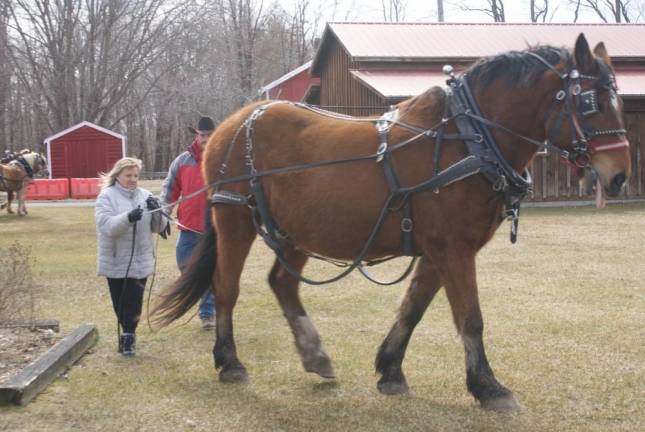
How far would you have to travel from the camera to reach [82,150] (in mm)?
31547

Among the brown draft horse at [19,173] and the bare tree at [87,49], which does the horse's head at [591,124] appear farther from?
the bare tree at [87,49]

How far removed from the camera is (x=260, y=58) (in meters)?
47.6

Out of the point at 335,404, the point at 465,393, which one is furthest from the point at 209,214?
the point at 465,393

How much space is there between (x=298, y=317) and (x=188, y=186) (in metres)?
2.10

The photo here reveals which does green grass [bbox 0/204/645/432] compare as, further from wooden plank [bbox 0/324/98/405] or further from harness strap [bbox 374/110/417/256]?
harness strap [bbox 374/110/417/256]

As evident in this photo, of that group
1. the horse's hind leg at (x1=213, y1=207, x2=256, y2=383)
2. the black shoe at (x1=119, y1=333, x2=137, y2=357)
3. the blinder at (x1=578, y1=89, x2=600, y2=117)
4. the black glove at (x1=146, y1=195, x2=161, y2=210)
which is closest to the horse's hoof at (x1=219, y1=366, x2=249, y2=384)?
the horse's hind leg at (x1=213, y1=207, x2=256, y2=383)

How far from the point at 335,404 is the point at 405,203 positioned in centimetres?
132

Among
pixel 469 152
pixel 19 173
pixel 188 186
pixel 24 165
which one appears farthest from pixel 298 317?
pixel 24 165

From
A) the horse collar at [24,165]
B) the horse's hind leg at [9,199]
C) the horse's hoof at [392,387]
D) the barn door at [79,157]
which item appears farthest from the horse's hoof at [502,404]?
the barn door at [79,157]

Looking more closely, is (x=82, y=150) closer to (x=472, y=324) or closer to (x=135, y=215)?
(x=135, y=215)

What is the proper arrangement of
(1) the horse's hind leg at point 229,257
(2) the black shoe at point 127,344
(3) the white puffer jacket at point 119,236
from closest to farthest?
(1) the horse's hind leg at point 229,257 → (3) the white puffer jacket at point 119,236 → (2) the black shoe at point 127,344

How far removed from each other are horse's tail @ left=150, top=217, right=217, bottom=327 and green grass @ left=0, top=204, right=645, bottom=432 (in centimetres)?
41

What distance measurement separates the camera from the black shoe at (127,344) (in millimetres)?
5535

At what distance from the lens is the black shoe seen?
18.2 feet
